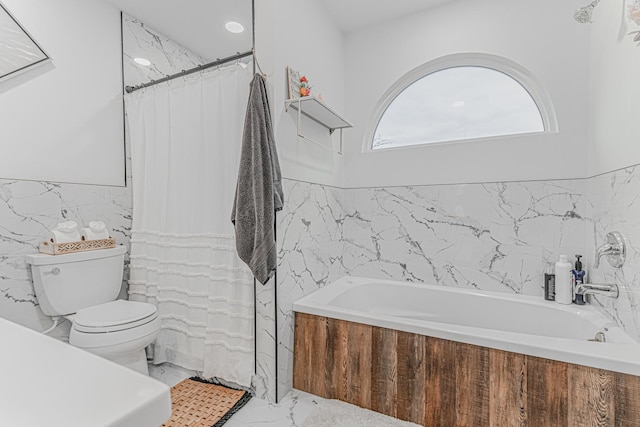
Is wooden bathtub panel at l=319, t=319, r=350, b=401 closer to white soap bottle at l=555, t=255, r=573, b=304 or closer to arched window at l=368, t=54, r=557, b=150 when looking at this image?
white soap bottle at l=555, t=255, r=573, b=304

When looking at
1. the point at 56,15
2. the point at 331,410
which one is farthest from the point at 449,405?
the point at 56,15

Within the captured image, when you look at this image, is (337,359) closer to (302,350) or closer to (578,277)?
(302,350)

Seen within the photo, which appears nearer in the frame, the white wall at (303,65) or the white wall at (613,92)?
the white wall at (613,92)

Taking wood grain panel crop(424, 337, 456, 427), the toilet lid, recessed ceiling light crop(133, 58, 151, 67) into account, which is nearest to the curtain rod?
recessed ceiling light crop(133, 58, 151, 67)

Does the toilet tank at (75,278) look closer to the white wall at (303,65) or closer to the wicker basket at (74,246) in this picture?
the wicker basket at (74,246)

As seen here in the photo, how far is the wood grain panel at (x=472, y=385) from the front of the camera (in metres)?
1.39

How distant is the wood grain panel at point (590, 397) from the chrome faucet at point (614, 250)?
2.00ft

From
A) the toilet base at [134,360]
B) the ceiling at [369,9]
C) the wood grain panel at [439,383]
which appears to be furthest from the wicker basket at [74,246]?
the ceiling at [369,9]

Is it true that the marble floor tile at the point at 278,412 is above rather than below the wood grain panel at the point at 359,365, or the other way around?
below

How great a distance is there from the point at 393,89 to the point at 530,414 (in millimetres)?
2252

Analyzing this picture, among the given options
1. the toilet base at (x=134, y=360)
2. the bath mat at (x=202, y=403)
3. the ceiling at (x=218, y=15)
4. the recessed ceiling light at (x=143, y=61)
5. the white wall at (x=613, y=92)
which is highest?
the ceiling at (x=218, y=15)

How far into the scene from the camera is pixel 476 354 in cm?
141

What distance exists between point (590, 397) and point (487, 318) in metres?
0.92

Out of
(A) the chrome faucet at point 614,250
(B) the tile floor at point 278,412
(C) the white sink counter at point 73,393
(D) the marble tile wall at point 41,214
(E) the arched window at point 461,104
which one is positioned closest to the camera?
(C) the white sink counter at point 73,393
